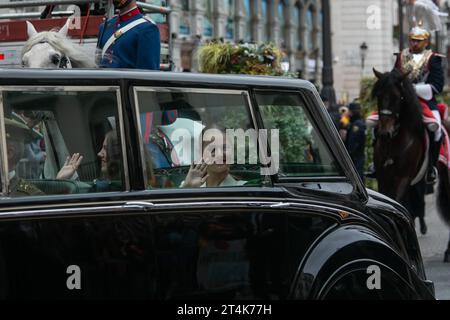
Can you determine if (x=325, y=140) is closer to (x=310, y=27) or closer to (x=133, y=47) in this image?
(x=133, y=47)

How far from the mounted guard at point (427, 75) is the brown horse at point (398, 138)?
0.17m

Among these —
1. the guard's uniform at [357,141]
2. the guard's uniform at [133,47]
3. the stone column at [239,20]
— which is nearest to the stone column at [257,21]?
the stone column at [239,20]

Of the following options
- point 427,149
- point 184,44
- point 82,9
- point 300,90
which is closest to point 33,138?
point 300,90

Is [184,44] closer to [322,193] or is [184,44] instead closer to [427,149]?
[427,149]

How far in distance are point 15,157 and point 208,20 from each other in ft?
136

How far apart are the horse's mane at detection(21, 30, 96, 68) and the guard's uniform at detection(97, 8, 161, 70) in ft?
0.51

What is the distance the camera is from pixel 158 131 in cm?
495

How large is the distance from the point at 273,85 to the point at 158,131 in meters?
0.64

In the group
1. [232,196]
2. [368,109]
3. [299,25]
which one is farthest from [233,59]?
[299,25]

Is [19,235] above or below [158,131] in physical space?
below

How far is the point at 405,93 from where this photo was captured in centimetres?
1158

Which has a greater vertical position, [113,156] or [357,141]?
[113,156]

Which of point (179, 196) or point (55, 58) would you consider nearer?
point (179, 196)

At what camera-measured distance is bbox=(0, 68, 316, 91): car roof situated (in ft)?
14.9
